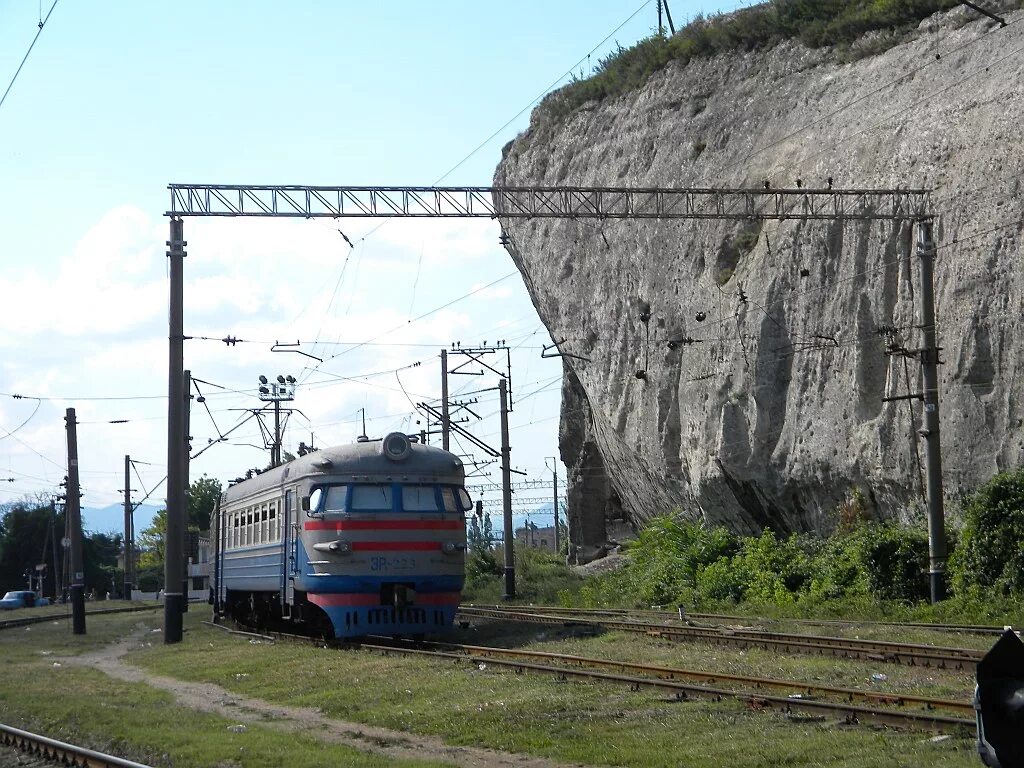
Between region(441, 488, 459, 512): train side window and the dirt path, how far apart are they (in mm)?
5510

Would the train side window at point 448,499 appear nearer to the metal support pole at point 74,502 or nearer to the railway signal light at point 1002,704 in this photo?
the metal support pole at point 74,502

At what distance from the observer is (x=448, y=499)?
71.9 ft

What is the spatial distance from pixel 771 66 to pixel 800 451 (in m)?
15.0

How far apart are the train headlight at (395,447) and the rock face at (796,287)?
12.5 meters

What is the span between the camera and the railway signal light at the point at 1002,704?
16.3 feet

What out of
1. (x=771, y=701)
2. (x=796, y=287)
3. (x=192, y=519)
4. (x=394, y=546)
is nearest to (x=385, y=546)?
(x=394, y=546)

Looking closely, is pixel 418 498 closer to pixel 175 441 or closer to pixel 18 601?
pixel 175 441

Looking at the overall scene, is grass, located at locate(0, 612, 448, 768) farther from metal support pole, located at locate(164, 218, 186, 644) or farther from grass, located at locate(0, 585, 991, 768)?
metal support pole, located at locate(164, 218, 186, 644)

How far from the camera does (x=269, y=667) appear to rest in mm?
18250

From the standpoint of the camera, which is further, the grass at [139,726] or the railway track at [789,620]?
the railway track at [789,620]

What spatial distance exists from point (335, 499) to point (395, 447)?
1366 mm

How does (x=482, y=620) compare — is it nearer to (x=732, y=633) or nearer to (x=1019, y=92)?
(x=732, y=633)

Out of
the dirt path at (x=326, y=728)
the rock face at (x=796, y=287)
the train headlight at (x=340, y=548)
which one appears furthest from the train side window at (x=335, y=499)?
the rock face at (x=796, y=287)

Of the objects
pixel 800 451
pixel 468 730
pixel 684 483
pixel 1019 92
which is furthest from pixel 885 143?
pixel 468 730
